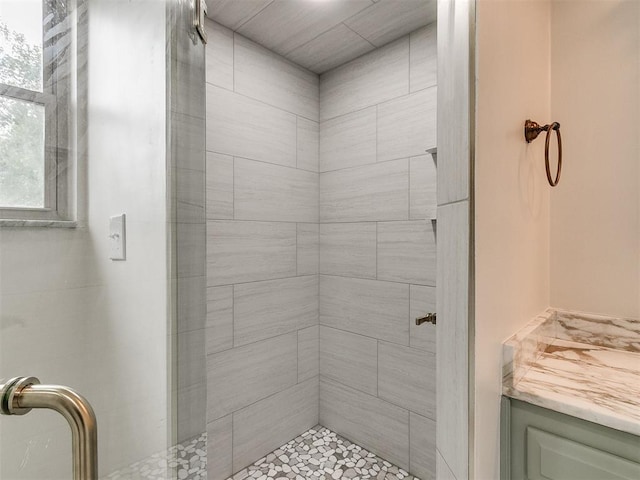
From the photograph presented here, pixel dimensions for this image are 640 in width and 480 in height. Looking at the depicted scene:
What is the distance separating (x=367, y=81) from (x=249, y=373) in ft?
5.79

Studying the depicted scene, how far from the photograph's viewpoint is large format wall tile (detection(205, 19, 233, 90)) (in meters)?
1.68

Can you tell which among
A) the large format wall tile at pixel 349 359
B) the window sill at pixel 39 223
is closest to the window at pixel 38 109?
the window sill at pixel 39 223

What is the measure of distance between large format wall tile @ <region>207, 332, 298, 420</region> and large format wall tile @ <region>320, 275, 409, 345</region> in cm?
30

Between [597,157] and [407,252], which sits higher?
[597,157]

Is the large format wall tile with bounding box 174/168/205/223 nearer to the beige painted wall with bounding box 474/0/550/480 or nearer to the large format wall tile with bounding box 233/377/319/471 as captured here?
the beige painted wall with bounding box 474/0/550/480

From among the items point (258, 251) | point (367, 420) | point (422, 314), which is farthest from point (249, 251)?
point (367, 420)

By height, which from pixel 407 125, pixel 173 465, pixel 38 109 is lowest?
pixel 173 465

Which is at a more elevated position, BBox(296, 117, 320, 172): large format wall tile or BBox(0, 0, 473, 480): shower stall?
BBox(296, 117, 320, 172): large format wall tile

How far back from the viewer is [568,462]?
2.56 ft

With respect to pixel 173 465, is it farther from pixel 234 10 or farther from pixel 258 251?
pixel 234 10

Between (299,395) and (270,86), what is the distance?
1.85m

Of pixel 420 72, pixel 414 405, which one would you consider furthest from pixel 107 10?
pixel 414 405

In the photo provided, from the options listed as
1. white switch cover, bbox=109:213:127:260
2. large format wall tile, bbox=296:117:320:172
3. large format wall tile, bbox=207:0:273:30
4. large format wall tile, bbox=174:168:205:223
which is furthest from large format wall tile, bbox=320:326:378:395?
large format wall tile, bbox=207:0:273:30

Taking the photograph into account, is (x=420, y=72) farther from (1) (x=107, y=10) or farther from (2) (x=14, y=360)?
(2) (x=14, y=360)
